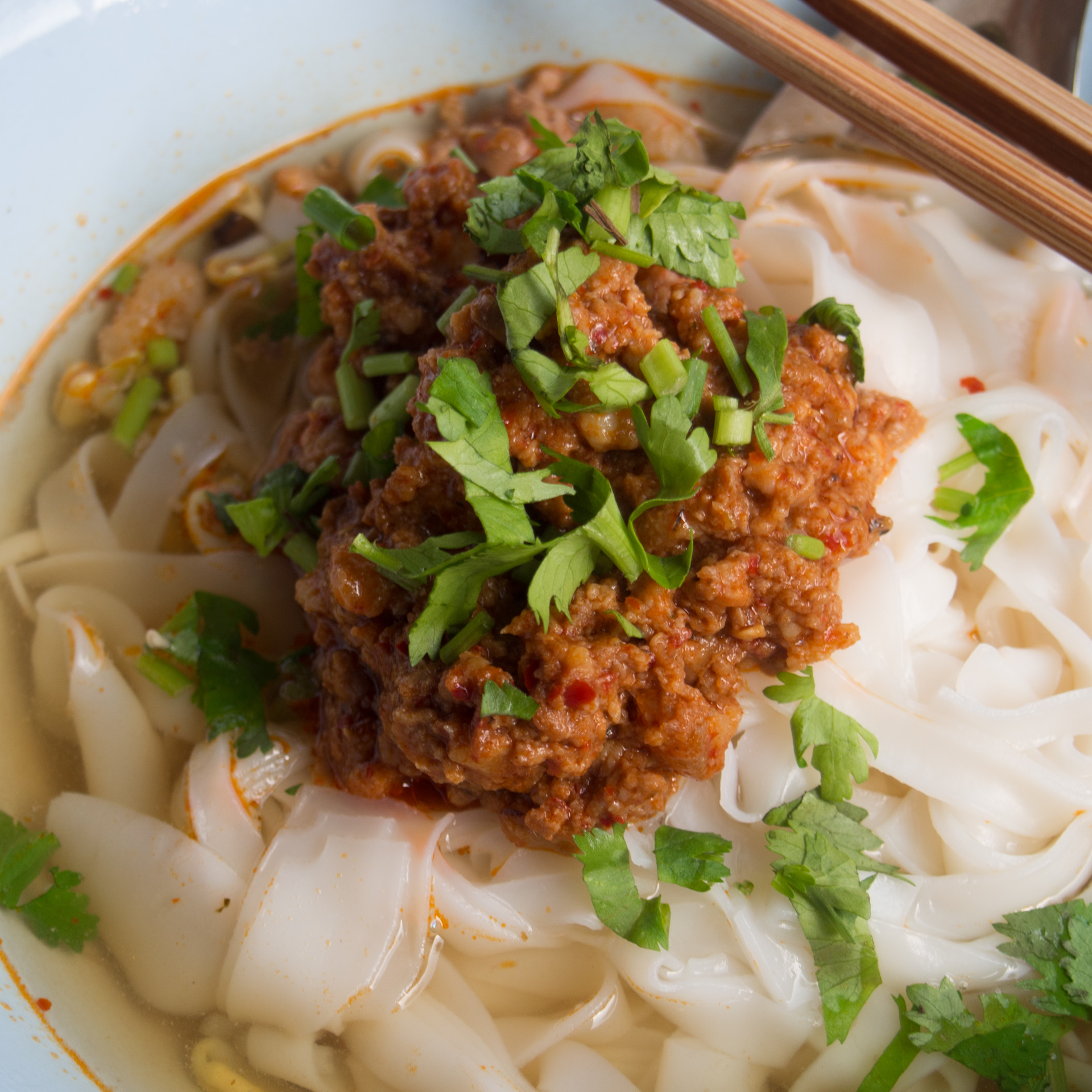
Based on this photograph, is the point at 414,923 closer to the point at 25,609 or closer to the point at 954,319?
the point at 25,609

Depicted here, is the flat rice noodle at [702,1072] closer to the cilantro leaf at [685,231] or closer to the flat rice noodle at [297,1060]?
the flat rice noodle at [297,1060]

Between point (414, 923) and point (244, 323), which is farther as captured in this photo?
point (244, 323)

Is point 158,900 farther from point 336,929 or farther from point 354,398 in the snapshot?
point 354,398

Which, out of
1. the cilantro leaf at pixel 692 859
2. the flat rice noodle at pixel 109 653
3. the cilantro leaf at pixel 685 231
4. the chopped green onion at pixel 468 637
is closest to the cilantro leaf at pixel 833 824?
the cilantro leaf at pixel 692 859

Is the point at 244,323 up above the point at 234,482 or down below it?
above

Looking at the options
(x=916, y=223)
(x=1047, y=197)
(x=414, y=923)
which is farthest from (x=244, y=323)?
(x=1047, y=197)

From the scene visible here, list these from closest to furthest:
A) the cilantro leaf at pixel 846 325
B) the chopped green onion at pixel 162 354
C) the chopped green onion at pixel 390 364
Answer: the cilantro leaf at pixel 846 325, the chopped green onion at pixel 390 364, the chopped green onion at pixel 162 354

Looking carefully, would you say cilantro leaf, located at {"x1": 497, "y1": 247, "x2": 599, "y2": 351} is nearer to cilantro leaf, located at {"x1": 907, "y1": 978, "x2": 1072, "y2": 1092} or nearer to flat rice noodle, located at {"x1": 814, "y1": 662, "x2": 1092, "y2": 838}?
flat rice noodle, located at {"x1": 814, "y1": 662, "x2": 1092, "y2": 838}
